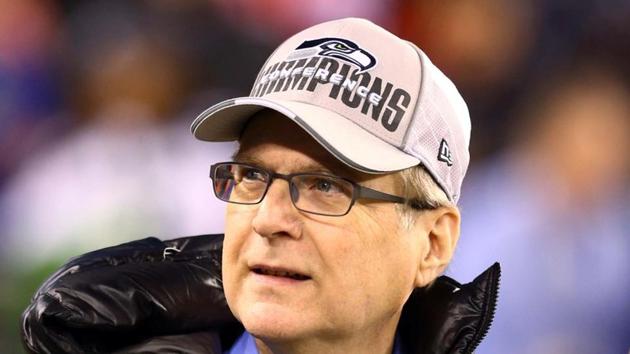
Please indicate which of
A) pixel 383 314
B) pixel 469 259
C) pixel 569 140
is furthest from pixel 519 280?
pixel 383 314

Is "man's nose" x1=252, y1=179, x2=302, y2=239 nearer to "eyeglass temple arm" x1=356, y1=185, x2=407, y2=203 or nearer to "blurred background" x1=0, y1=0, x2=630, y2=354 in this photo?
"eyeglass temple arm" x1=356, y1=185, x2=407, y2=203

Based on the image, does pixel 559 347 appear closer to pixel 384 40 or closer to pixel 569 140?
pixel 569 140

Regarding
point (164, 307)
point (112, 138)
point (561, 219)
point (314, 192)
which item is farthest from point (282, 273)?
point (561, 219)

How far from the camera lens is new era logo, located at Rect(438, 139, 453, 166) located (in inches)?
46.9

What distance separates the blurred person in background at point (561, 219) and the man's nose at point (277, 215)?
1105mm

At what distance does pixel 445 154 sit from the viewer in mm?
1201

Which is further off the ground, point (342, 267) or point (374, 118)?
point (374, 118)

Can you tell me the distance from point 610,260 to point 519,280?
25 cm

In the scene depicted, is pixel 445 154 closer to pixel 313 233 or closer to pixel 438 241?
pixel 438 241

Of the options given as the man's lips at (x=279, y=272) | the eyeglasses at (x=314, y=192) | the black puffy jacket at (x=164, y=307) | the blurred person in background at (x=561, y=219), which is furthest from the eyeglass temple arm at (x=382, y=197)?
the blurred person in background at (x=561, y=219)

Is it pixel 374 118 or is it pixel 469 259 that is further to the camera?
pixel 469 259

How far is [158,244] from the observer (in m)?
1.35

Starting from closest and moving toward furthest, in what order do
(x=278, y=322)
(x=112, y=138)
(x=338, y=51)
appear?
(x=278, y=322) → (x=338, y=51) → (x=112, y=138)

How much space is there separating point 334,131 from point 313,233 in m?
0.13
